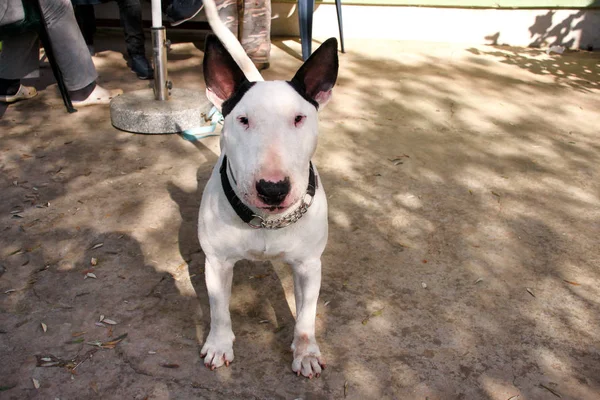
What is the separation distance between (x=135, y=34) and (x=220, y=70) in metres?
3.82

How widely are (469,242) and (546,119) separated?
8.04 feet

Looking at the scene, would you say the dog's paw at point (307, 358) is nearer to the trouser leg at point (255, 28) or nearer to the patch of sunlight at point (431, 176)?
the patch of sunlight at point (431, 176)

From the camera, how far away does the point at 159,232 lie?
3166 millimetres

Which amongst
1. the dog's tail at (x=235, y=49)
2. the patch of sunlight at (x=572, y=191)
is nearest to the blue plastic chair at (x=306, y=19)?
the patch of sunlight at (x=572, y=191)

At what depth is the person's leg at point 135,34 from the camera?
528 cm

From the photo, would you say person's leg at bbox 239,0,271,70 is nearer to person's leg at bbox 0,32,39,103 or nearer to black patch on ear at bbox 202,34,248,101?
person's leg at bbox 0,32,39,103

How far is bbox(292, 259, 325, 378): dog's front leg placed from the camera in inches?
88.8

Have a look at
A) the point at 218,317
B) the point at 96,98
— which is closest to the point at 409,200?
the point at 218,317

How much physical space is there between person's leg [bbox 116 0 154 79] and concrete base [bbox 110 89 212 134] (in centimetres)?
102

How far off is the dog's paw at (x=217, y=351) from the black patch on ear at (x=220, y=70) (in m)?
1.00

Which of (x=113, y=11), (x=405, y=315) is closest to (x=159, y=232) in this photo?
(x=405, y=315)

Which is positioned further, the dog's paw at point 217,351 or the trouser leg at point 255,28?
the trouser leg at point 255,28

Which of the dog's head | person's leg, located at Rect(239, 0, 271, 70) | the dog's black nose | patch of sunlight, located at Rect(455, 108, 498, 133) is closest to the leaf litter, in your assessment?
the dog's head

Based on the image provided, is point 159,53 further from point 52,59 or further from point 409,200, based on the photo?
point 409,200
